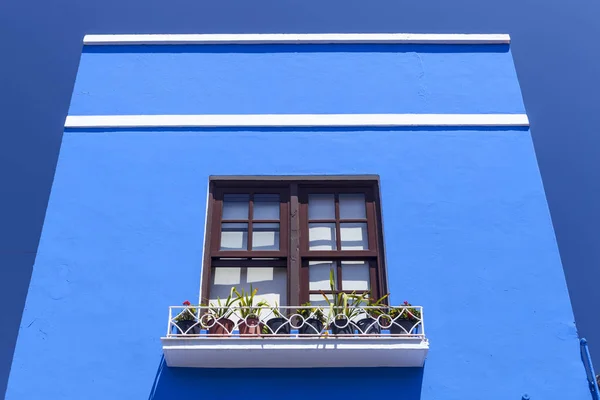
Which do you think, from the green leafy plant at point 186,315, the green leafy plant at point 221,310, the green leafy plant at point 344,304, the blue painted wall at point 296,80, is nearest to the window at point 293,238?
the green leafy plant at point 344,304

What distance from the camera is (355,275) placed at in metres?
5.55

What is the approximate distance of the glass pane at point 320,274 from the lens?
216 inches

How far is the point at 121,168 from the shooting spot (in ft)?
19.1

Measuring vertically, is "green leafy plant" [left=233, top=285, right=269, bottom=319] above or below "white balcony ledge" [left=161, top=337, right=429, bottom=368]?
above

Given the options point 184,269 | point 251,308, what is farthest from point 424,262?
point 184,269

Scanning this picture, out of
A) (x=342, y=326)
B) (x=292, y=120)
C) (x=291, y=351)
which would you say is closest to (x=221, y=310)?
(x=291, y=351)

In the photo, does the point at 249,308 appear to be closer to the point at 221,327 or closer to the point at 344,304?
the point at 221,327

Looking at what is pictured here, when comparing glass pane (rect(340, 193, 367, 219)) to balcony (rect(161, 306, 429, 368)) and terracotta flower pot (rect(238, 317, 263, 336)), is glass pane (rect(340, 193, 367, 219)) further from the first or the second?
terracotta flower pot (rect(238, 317, 263, 336))

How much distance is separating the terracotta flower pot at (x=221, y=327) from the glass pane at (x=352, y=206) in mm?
1482

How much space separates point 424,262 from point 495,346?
0.82m

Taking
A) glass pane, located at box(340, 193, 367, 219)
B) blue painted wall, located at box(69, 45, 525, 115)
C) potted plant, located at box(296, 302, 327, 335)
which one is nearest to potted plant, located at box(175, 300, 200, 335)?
potted plant, located at box(296, 302, 327, 335)

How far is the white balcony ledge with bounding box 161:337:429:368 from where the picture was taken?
4641 mm

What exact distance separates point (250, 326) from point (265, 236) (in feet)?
3.65

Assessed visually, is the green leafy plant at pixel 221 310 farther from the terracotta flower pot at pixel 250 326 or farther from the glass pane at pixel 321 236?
the glass pane at pixel 321 236
